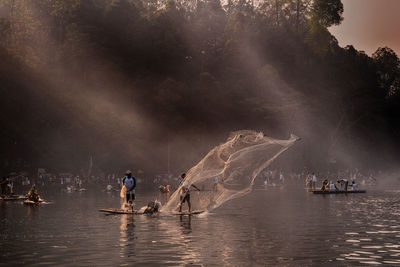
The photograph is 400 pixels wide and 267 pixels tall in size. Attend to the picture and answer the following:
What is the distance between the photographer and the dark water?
1642 cm

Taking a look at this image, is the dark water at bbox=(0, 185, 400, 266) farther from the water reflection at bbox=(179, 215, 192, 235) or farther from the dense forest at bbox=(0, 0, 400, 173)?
the dense forest at bbox=(0, 0, 400, 173)

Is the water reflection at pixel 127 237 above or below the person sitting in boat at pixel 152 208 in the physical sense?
A: below

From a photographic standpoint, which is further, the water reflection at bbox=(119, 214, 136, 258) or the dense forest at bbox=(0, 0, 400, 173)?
the dense forest at bbox=(0, 0, 400, 173)

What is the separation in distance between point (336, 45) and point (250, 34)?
124ft

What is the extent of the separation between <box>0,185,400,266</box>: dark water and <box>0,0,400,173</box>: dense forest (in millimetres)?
54552

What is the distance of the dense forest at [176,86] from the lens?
8512 cm

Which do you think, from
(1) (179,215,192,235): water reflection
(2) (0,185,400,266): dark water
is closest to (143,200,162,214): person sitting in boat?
(2) (0,185,400,266): dark water

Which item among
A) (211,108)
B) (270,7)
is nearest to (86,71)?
(211,108)

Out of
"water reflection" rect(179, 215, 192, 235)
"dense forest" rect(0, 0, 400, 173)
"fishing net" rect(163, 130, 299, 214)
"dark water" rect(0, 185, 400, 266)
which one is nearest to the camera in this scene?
"dark water" rect(0, 185, 400, 266)

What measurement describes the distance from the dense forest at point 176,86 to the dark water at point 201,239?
2148 inches

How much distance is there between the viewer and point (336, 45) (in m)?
158

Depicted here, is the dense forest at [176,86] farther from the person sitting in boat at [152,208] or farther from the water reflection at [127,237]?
the water reflection at [127,237]

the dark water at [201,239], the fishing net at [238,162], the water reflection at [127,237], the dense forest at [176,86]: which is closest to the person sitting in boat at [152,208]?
the dark water at [201,239]

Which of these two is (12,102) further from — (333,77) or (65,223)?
(333,77)
